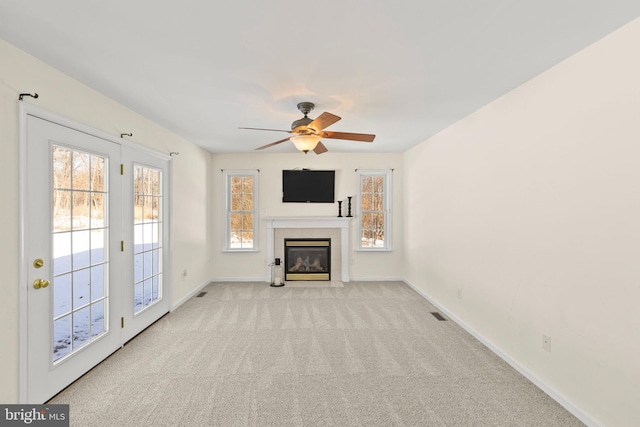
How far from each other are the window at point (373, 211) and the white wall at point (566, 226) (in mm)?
2418

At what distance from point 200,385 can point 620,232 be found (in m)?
3.14

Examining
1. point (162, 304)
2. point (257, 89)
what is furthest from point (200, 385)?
point (257, 89)

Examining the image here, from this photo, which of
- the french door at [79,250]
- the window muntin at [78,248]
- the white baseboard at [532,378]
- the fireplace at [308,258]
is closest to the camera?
the white baseboard at [532,378]

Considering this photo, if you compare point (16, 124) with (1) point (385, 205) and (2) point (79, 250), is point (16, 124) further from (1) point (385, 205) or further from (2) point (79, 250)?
(1) point (385, 205)

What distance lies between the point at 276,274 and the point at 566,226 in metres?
4.52

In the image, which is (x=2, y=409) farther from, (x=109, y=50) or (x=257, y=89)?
(x=257, y=89)

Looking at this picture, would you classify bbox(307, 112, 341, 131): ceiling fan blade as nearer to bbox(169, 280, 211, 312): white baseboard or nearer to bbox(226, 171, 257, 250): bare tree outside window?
bbox(169, 280, 211, 312): white baseboard

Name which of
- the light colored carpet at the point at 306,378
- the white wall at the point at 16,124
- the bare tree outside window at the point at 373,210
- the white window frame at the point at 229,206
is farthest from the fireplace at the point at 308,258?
the white wall at the point at 16,124

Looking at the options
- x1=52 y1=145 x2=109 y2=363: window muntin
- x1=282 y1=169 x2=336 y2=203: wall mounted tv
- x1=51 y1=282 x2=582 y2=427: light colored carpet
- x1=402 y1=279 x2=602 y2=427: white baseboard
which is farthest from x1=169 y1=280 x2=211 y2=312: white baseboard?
x1=402 y1=279 x2=602 y2=427: white baseboard

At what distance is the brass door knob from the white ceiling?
1.35m

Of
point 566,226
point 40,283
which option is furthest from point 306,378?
point 566,226

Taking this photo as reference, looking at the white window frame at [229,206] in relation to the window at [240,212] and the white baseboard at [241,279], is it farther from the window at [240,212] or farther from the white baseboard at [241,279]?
the white baseboard at [241,279]

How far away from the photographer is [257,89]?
2660 mm

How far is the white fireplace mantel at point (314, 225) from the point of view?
18.9 feet
